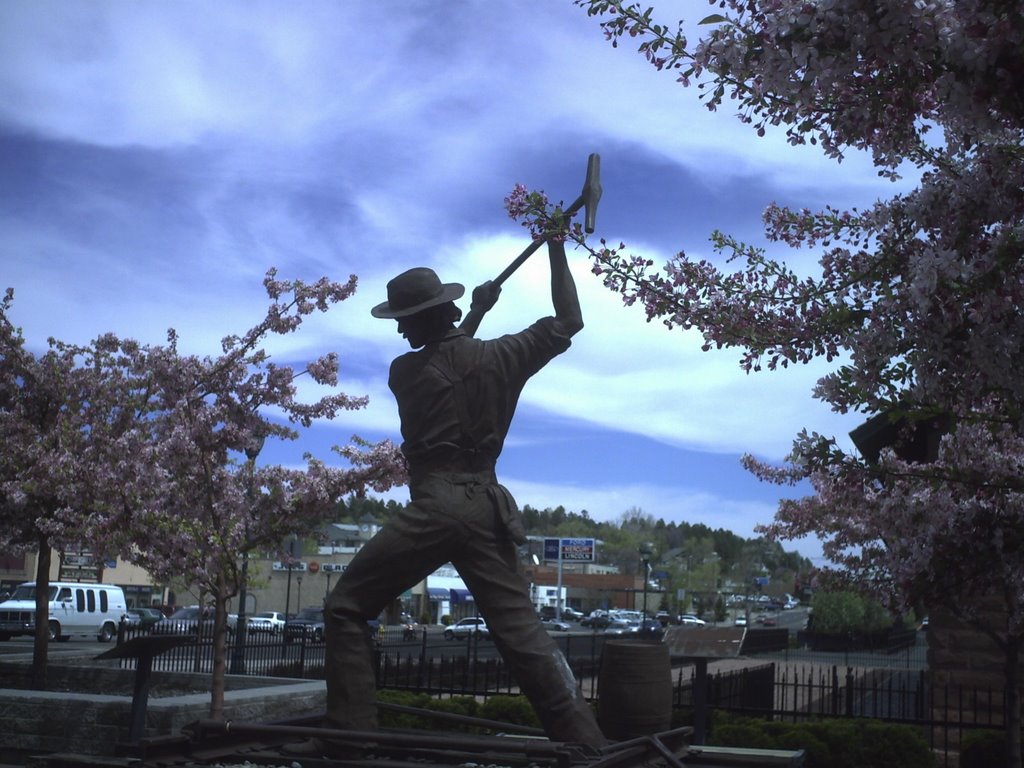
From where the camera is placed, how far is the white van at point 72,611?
35938mm

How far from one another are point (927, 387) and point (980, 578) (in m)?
1.91

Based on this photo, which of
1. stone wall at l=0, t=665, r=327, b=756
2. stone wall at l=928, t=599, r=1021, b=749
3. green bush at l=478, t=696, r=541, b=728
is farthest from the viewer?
stone wall at l=928, t=599, r=1021, b=749

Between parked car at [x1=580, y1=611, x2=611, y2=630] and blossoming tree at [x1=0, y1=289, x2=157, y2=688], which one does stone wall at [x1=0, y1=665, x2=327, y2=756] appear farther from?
parked car at [x1=580, y1=611, x2=611, y2=630]

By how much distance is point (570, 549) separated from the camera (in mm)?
67500

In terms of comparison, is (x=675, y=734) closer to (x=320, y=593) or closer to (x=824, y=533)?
(x=824, y=533)

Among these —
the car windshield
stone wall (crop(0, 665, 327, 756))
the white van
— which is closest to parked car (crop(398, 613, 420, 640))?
the white van

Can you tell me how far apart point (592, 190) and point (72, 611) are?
37.6m

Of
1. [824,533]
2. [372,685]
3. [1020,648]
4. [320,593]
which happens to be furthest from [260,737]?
[320,593]

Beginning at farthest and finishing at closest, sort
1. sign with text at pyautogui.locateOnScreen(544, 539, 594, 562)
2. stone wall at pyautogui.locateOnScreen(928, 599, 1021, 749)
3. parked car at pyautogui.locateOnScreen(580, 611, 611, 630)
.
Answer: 1. parked car at pyautogui.locateOnScreen(580, 611, 611, 630)
2. sign with text at pyautogui.locateOnScreen(544, 539, 594, 562)
3. stone wall at pyautogui.locateOnScreen(928, 599, 1021, 749)

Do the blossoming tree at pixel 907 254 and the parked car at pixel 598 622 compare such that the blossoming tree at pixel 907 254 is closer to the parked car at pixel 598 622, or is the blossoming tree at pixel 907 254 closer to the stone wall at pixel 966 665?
the stone wall at pixel 966 665

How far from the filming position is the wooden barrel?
18.1ft

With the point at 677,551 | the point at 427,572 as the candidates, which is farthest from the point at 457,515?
the point at 677,551

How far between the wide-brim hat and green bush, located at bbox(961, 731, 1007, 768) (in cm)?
881

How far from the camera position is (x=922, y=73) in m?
5.19
